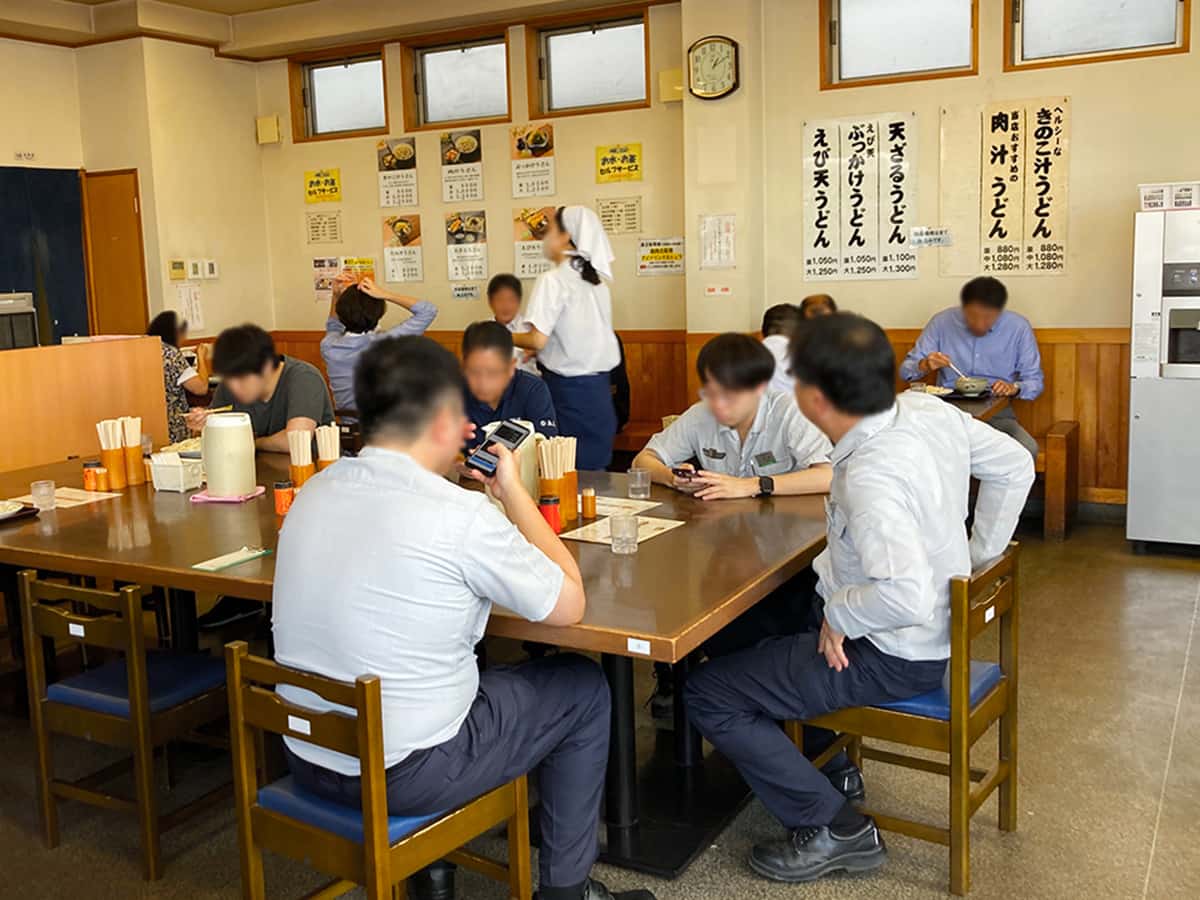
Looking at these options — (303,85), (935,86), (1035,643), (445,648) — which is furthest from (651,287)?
(445,648)

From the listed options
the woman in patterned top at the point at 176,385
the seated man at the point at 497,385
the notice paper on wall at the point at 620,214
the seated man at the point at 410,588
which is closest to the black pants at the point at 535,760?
the seated man at the point at 410,588

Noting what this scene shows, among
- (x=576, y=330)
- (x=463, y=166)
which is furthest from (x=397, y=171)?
(x=576, y=330)

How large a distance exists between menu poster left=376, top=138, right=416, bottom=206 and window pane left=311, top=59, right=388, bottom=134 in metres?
0.18

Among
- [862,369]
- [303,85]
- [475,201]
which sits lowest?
[862,369]

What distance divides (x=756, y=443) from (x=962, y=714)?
1.12 m

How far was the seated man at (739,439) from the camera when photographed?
3092 mm

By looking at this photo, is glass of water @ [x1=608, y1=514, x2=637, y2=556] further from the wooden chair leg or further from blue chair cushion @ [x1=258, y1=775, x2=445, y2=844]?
blue chair cushion @ [x1=258, y1=775, x2=445, y2=844]

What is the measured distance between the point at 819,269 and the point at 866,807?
3.84 m

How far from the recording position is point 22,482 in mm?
3797

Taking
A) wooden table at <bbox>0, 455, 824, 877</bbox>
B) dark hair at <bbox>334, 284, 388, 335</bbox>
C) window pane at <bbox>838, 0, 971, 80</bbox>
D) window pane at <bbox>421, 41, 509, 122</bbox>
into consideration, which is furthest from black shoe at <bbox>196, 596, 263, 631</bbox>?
window pane at <bbox>838, 0, 971, 80</bbox>

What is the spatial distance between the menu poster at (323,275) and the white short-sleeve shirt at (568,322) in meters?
3.16

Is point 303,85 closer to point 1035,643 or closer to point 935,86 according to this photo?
point 935,86

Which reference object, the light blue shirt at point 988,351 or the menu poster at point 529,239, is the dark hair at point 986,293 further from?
the menu poster at point 529,239

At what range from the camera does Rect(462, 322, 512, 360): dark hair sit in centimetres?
363
